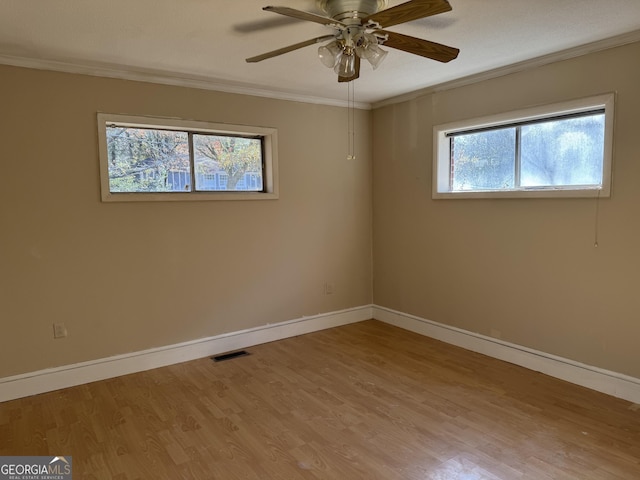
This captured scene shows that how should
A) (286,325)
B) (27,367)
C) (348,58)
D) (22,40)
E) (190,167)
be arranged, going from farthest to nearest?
1. (286,325)
2. (190,167)
3. (27,367)
4. (22,40)
5. (348,58)

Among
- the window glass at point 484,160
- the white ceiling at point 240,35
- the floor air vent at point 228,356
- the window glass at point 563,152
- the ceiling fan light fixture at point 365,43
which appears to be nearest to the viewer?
the ceiling fan light fixture at point 365,43

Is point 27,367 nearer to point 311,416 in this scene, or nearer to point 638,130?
point 311,416

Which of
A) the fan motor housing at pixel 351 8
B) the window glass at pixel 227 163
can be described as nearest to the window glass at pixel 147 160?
the window glass at pixel 227 163

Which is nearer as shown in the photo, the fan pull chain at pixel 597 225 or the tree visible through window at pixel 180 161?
the fan pull chain at pixel 597 225

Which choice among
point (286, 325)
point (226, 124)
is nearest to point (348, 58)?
point (226, 124)

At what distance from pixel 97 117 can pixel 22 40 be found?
698mm

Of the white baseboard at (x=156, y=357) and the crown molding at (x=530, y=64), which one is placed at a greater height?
the crown molding at (x=530, y=64)

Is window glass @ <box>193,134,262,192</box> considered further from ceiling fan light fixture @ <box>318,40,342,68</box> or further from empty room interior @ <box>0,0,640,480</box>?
ceiling fan light fixture @ <box>318,40,342,68</box>

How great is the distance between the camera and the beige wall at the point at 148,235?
121 inches

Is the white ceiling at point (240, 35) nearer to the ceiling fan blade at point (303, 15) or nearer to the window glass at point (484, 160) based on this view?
the ceiling fan blade at point (303, 15)

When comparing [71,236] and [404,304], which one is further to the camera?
[404,304]

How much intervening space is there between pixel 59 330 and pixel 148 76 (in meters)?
2.14

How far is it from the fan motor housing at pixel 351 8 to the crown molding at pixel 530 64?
1.70 metres

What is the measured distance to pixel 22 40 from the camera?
2666 mm
